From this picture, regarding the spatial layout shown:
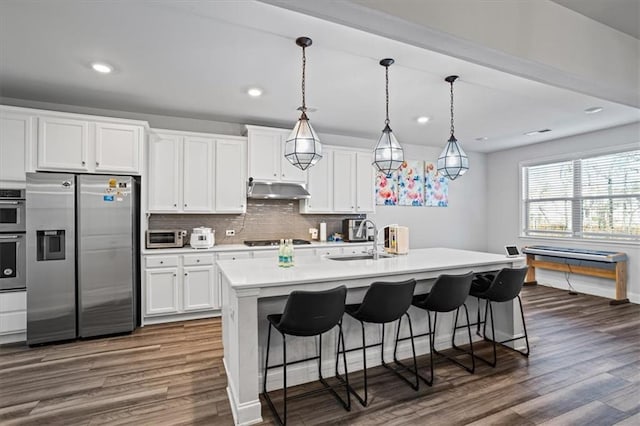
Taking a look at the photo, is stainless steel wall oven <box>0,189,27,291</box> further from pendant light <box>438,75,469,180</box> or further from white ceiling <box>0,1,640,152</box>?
pendant light <box>438,75,469,180</box>

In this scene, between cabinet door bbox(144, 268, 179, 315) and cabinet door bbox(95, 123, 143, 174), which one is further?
cabinet door bbox(144, 268, 179, 315)

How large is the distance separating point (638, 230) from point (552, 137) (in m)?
1.94

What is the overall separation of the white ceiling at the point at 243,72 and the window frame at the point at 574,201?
46cm

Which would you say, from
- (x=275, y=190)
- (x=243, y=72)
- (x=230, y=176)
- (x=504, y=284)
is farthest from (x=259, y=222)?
(x=504, y=284)

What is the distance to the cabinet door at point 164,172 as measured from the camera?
4117 mm

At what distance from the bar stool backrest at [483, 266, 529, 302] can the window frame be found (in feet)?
11.8

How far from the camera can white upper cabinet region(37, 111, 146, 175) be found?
11.3 ft

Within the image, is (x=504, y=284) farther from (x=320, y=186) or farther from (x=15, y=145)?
(x=15, y=145)

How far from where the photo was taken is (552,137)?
5.73 metres

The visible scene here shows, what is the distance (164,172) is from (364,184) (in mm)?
2995

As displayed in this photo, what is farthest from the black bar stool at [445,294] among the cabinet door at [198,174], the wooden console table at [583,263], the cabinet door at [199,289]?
the wooden console table at [583,263]

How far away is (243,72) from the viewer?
314 cm

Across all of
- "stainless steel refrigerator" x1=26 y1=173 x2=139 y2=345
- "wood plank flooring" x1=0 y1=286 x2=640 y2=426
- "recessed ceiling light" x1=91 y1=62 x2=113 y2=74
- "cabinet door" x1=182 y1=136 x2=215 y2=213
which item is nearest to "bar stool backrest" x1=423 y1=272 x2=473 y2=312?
"wood plank flooring" x1=0 y1=286 x2=640 y2=426

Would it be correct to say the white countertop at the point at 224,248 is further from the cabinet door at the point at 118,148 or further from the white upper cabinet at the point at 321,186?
the cabinet door at the point at 118,148
